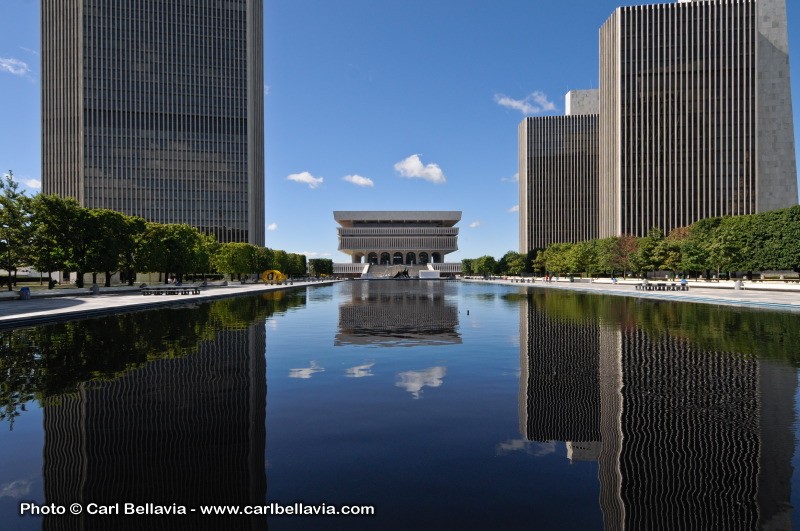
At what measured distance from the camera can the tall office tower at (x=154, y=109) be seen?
390 feet

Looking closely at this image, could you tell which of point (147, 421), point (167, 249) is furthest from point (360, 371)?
point (167, 249)

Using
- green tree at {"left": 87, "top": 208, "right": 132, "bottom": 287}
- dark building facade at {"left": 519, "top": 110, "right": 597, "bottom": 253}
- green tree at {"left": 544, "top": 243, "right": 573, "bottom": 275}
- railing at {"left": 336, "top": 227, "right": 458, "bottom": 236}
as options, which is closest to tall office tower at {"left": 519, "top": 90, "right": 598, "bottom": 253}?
dark building facade at {"left": 519, "top": 110, "right": 597, "bottom": 253}

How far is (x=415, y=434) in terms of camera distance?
23.8 ft

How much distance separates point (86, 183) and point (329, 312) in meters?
118

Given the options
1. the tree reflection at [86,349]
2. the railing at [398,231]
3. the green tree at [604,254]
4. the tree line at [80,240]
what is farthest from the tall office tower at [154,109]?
the tree reflection at [86,349]

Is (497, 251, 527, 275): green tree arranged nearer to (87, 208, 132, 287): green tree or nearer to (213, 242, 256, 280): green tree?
(213, 242, 256, 280): green tree

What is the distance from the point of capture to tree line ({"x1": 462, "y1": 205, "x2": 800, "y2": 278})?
61062 mm

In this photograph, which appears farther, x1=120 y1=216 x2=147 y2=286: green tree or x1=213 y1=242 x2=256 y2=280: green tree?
x1=213 y1=242 x2=256 y2=280: green tree

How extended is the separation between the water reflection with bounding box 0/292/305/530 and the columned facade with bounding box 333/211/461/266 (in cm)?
16978

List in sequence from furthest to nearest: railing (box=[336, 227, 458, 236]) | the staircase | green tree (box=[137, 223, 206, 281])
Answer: railing (box=[336, 227, 458, 236])
the staircase
green tree (box=[137, 223, 206, 281])

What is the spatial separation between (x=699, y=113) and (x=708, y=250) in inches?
2558

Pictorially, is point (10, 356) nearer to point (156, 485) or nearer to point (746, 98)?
point (156, 485)

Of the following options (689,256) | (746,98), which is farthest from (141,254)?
(746,98)

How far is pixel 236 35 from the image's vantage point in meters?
127
